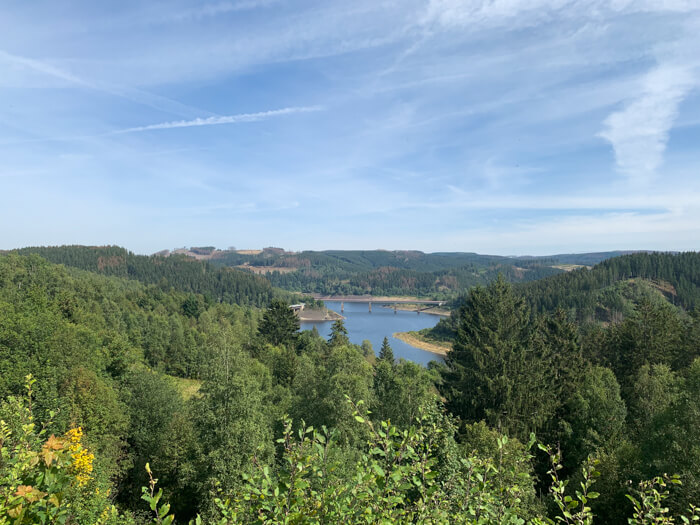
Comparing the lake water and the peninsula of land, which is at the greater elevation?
the peninsula of land

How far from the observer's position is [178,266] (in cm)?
18475

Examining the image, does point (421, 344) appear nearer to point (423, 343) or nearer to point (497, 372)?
point (423, 343)

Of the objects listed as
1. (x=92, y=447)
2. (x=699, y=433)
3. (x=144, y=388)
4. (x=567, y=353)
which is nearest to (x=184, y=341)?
(x=144, y=388)

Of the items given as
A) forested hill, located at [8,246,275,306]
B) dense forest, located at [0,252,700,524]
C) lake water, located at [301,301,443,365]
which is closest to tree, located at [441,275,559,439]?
dense forest, located at [0,252,700,524]

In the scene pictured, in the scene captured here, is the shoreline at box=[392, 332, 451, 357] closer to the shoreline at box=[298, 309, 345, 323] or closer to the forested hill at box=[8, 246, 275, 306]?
the shoreline at box=[298, 309, 345, 323]

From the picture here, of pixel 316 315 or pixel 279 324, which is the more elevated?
pixel 279 324

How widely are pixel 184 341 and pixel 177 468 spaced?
124 feet

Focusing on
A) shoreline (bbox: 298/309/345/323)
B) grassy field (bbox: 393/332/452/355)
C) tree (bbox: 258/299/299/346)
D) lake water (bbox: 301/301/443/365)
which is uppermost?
tree (bbox: 258/299/299/346)

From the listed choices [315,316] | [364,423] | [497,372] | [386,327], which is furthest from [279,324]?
[315,316]

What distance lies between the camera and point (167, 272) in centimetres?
17462

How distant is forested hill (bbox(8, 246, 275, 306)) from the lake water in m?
38.3

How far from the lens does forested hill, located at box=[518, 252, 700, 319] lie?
109688mm

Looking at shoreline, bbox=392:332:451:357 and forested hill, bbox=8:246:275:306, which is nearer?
shoreline, bbox=392:332:451:357

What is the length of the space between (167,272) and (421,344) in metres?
125
